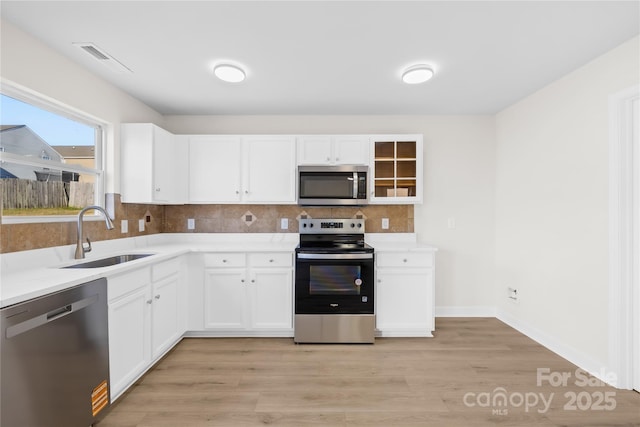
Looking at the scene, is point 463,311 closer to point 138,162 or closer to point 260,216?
point 260,216

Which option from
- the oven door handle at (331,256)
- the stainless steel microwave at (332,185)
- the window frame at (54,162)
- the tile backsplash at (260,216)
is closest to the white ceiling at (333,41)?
the window frame at (54,162)

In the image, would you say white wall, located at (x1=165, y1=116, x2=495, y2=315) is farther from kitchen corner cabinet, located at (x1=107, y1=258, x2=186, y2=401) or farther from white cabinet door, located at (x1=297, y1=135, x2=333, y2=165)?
kitchen corner cabinet, located at (x1=107, y1=258, x2=186, y2=401)

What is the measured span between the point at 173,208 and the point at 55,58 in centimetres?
177

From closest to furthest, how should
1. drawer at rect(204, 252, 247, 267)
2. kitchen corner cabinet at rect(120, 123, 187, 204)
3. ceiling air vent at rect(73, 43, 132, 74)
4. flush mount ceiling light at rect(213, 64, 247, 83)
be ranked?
ceiling air vent at rect(73, 43, 132, 74) → flush mount ceiling light at rect(213, 64, 247, 83) → kitchen corner cabinet at rect(120, 123, 187, 204) → drawer at rect(204, 252, 247, 267)

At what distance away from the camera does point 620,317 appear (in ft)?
6.88

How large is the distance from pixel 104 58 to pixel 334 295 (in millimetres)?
2697

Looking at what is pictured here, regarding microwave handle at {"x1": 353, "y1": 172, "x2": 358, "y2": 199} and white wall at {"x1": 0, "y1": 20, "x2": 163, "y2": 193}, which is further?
microwave handle at {"x1": 353, "y1": 172, "x2": 358, "y2": 199}

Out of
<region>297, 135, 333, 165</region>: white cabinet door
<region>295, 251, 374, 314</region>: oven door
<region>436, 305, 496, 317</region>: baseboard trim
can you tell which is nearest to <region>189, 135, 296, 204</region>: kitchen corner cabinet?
<region>297, 135, 333, 165</region>: white cabinet door

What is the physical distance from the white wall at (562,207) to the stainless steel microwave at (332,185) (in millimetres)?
1645

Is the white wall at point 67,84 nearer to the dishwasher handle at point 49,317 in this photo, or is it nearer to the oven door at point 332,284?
the dishwasher handle at point 49,317

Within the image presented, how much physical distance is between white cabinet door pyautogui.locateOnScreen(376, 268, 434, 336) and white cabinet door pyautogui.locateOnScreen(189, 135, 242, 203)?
5.99ft

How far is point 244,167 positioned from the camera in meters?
3.22

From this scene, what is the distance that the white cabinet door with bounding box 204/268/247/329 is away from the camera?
2.90 m

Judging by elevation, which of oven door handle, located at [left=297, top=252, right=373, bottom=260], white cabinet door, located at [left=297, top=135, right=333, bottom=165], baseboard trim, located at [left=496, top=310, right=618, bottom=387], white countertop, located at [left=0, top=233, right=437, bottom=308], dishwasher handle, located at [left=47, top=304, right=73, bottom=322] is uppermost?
white cabinet door, located at [left=297, top=135, right=333, bottom=165]
